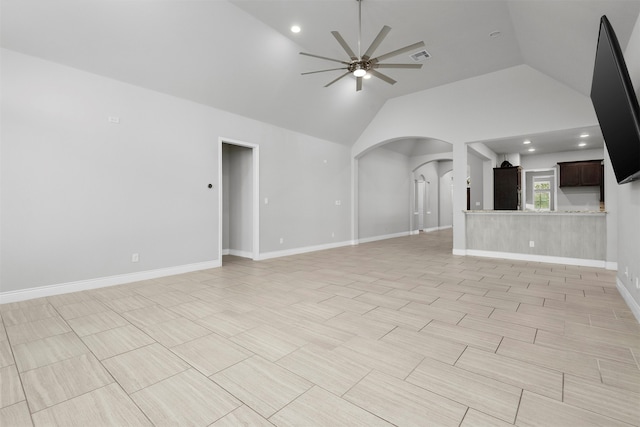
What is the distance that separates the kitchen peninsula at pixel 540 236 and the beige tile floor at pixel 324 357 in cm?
190

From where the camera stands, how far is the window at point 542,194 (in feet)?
32.3

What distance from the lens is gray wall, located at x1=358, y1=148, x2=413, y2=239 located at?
8.95 m

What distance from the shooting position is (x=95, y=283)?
3.95 m

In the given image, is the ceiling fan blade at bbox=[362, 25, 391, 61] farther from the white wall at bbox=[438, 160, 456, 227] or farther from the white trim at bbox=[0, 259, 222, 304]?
the white wall at bbox=[438, 160, 456, 227]

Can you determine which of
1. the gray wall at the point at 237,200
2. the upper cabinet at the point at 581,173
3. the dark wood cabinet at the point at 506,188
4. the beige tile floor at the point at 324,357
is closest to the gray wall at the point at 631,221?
the beige tile floor at the point at 324,357

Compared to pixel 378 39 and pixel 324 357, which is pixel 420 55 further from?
pixel 324 357

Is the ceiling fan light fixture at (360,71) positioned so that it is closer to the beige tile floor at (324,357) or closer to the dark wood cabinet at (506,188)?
the beige tile floor at (324,357)

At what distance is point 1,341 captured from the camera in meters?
2.38

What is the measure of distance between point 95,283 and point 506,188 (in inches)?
401

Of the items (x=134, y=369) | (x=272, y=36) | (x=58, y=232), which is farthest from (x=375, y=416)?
(x=272, y=36)

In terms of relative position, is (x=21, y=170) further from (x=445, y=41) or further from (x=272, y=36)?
(x=445, y=41)

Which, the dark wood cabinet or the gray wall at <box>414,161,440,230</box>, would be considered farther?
the gray wall at <box>414,161,440,230</box>

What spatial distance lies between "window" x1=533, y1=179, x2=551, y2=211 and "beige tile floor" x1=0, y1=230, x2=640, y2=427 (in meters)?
7.31

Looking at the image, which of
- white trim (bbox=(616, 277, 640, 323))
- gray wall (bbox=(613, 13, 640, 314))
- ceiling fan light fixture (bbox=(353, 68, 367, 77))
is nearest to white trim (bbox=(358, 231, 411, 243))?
ceiling fan light fixture (bbox=(353, 68, 367, 77))
